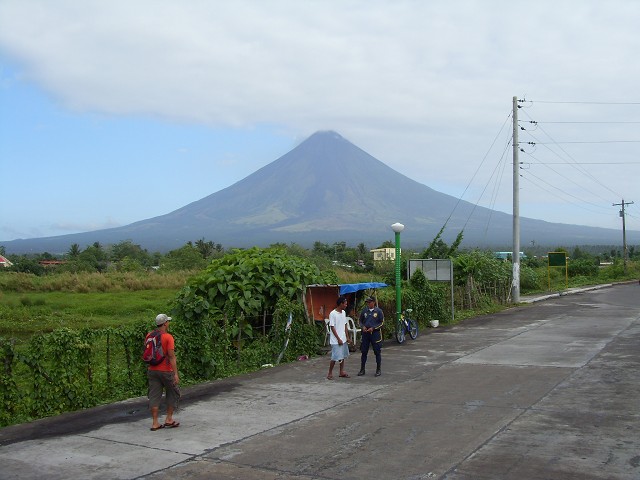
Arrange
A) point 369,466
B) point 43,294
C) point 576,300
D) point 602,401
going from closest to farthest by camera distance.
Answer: point 369,466
point 602,401
point 576,300
point 43,294

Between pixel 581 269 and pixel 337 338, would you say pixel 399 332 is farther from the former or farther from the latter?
pixel 581 269

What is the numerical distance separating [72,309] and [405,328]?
20.8 meters

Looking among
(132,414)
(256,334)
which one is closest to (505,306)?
(256,334)

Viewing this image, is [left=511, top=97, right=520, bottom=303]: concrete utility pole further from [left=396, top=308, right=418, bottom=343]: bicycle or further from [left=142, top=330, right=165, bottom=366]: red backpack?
[left=142, top=330, right=165, bottom=366]: red backpack

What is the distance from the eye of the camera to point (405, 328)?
1780cm

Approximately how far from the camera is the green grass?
26.3 meters

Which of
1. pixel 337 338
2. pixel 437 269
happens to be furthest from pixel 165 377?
pixel 437 269

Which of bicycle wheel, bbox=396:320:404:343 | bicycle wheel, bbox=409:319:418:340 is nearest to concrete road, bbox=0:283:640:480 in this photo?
bicycle wheel, bbox=396:320:404:343

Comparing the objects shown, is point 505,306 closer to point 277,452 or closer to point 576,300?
point 576,300

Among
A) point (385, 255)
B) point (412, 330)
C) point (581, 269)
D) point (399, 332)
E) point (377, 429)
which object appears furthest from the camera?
point (581, 269)

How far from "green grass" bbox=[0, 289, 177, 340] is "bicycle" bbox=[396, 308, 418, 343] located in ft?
31.5

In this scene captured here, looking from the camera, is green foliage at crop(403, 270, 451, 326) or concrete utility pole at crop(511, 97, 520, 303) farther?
concrete utility pole at crop(511, 97, 520, 303)

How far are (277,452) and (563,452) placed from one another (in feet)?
10.2

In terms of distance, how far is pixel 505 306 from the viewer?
2922 centimetres
